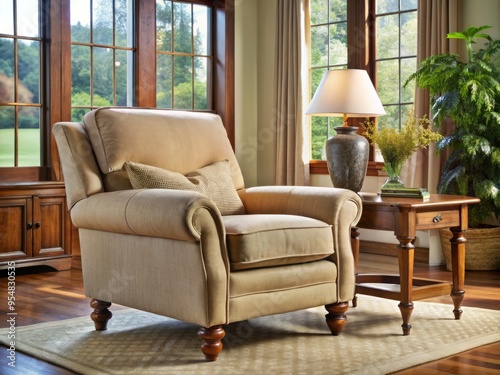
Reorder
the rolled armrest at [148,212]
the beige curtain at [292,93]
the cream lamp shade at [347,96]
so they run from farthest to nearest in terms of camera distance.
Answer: the beige curtain at [292,93], the cream lamp shade at [347,96], the rolled armrest at [148,212]

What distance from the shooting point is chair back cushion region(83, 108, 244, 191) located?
11.4 feet

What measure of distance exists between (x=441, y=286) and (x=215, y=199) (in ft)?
3.62

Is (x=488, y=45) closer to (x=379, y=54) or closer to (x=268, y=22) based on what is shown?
(x=379, y=54)

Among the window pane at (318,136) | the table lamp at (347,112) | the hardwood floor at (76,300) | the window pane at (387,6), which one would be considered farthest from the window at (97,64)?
the table lamp at (347,112)

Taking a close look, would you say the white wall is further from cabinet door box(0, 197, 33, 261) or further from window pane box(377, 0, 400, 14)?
cabinet door box(0, 197, 33, 261)

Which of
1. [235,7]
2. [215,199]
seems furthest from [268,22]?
[215,199]

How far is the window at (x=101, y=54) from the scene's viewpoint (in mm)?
5887

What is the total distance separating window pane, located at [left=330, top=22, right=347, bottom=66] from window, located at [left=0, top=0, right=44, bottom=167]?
7.50 feet

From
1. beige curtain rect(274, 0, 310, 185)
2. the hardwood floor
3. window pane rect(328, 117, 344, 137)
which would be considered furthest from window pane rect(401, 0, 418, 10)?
the hardwood floor

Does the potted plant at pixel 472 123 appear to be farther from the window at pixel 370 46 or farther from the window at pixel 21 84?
the window at pixel 21 84

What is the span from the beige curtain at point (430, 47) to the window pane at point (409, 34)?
0.30m

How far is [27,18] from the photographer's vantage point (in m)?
5.58

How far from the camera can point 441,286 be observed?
3713 mm

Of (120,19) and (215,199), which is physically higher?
(120,19)
